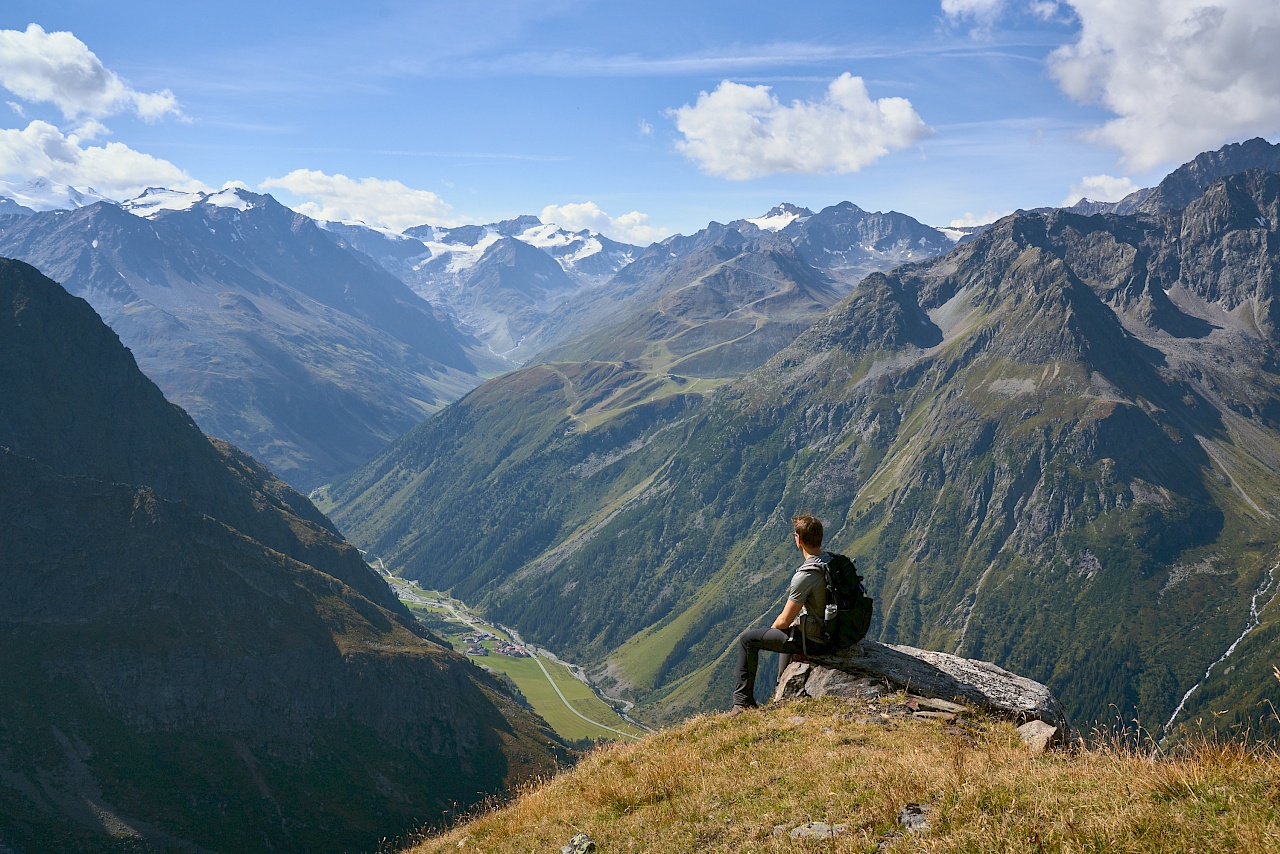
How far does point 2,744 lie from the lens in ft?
376

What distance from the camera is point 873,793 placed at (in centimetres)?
1299

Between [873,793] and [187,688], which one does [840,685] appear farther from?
[187,688]

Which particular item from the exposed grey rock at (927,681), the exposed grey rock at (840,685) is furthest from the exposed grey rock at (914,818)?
the exposed grey rock at (840,685)

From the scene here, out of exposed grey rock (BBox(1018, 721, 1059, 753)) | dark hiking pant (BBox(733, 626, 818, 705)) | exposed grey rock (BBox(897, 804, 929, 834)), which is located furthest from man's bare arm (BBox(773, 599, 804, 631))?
exposed grey rock (BBox(897, 804, 929, 834))

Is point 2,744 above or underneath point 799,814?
underneath

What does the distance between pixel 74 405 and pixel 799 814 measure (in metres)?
238

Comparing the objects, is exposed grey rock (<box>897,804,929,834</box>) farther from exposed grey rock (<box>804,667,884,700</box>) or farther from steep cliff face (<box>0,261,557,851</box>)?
steep cliff face (<box>0,261,557,851</box>)

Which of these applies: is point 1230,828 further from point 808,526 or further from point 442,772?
point 442,772

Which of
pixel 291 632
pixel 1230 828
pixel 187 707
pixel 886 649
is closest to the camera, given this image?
pixel 1230 828

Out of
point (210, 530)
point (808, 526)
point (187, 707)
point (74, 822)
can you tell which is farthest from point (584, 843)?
point (210, 530)

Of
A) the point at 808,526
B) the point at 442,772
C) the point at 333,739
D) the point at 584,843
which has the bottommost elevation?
the point at 442,772

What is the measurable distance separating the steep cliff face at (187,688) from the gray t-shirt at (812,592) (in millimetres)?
113770

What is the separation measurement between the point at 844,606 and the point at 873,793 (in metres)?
6.36

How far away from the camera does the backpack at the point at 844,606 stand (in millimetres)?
18391
